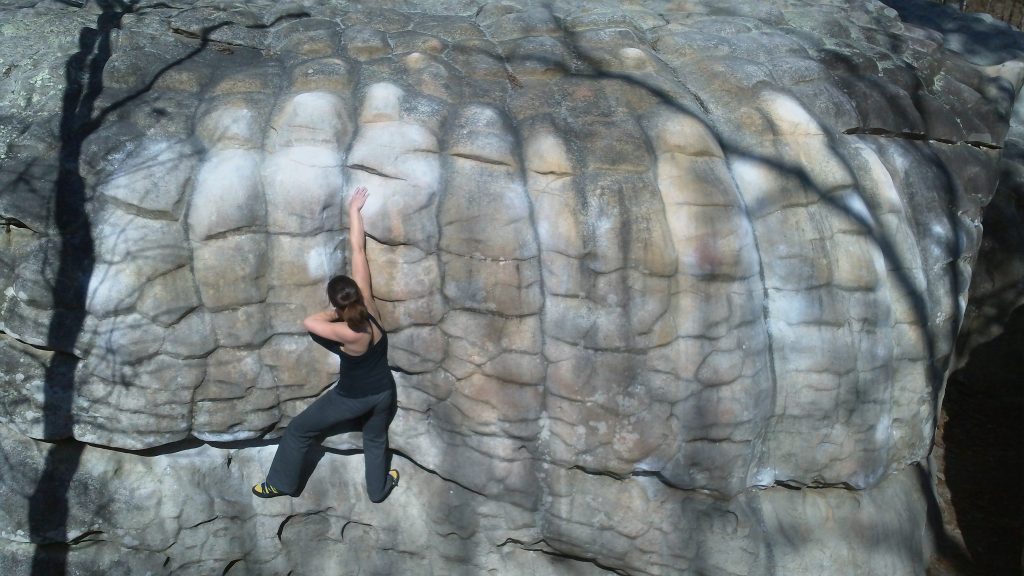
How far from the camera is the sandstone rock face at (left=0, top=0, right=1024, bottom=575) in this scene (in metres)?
3.55

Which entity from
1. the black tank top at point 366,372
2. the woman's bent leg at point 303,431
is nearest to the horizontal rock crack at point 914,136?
the black tank top at point 366,372

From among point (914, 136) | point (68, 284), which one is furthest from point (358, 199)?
point (914, 136)

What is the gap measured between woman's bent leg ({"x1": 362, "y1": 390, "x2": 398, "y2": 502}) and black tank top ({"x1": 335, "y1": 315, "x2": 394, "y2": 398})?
7 centimetres

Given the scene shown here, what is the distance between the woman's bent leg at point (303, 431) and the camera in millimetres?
3613

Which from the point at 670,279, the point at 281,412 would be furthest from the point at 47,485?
the point at 670,279

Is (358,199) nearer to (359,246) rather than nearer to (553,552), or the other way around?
(359,246)

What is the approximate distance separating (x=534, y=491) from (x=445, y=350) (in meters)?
0.74

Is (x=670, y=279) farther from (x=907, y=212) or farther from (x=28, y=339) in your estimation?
(x=28, y=339)

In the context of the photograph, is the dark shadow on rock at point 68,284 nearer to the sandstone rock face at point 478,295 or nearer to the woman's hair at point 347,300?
the sandstone rock face at point 478,295

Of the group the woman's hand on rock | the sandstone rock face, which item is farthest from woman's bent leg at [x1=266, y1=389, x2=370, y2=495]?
the woman's hand on rock

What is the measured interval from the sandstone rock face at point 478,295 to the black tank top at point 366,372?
105 mm

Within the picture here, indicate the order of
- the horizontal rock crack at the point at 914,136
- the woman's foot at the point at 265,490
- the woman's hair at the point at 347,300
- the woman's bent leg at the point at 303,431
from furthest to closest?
the horizontal rock crack at the point at 914,136, the woman's foot at the point at 265,490, the woman's bent leg at the point at 303,431, the woman's hair at the point at 347,300

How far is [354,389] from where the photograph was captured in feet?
11.7

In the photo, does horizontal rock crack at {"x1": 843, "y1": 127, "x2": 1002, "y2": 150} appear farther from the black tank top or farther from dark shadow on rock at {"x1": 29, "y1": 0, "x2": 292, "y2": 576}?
dark shadow on rock at {"x1": 29, "y1": 0, "x2": 292, "y2": 576}
